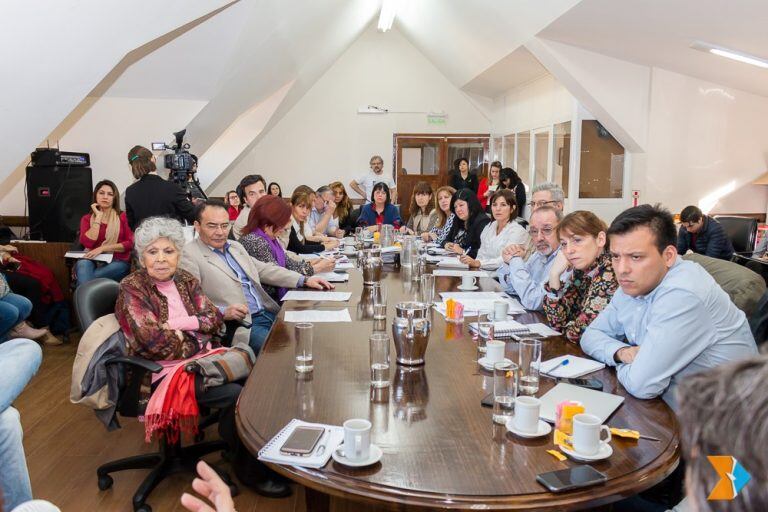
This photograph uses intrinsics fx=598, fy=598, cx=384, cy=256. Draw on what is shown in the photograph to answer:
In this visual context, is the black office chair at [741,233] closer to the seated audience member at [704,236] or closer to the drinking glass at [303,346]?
the seated audience member at [704,236]

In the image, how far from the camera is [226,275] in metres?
3.04

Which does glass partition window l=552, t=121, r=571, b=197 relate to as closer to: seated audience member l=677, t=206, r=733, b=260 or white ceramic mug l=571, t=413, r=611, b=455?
seated audience member l=677, t=206, r=733, b=260

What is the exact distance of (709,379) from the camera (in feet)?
1.99

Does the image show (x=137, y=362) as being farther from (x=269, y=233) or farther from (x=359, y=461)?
(x=269, y=233)

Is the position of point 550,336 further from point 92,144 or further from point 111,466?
point 92,144

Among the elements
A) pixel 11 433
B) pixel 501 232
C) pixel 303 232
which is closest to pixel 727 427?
pixel 11 433

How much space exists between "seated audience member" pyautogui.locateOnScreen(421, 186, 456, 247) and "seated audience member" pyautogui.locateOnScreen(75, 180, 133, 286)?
276 centimetres

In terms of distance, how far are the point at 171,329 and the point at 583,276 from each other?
168 cm

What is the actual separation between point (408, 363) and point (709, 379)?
1325 millimetres

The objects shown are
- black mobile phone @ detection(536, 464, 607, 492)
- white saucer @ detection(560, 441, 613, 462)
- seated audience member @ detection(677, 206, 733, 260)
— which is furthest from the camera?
seated audience member @ detection(677, 206, 733, 260)

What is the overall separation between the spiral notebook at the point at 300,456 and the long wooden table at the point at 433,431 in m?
0.02

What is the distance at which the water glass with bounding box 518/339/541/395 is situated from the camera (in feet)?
5.49

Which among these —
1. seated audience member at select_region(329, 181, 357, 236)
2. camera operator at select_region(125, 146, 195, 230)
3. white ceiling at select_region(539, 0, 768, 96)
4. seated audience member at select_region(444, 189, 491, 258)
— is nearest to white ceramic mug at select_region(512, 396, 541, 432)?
seated audience member at select_region(444, 189, 491, 258)

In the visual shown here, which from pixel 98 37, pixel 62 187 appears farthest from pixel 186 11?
pixel 62 187
